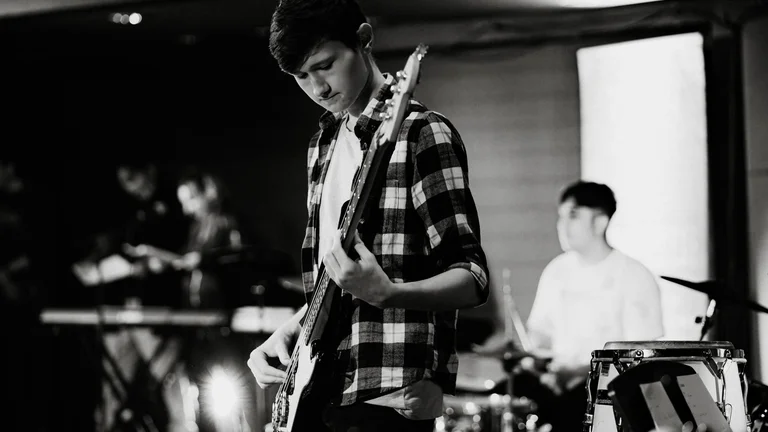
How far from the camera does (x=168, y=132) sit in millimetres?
5668

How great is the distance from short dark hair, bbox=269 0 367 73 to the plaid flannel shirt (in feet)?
0.51

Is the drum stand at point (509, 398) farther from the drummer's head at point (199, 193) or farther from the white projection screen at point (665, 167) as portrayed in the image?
the drummer's head at point (199, 193)

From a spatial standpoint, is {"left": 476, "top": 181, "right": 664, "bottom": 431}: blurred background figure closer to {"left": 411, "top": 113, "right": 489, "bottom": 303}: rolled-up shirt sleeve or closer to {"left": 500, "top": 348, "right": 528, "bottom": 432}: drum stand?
{"left": 500, "top": 348, "right": 528, "bottom": 432}: drum stand

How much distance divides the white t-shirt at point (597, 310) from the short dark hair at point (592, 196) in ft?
0.78

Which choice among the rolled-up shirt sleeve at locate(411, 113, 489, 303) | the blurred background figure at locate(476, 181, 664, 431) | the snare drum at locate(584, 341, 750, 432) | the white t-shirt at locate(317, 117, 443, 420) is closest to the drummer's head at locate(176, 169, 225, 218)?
the blurred background figure at locate(476, 181, 664, 431)

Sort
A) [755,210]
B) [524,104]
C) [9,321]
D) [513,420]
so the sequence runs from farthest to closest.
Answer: [9,321] → [524,104] → [755,210] → [513,420]

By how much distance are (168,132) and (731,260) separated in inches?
137

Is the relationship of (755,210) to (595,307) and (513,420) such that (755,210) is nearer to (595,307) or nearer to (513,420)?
(595,307)

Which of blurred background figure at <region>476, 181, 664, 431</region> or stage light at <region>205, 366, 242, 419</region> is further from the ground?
blurred background figure at <region>476, 181, 664, 431</region>

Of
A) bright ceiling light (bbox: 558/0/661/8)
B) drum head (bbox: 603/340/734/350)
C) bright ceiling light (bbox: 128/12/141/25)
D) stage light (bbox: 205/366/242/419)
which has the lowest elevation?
stage light (bbox: 205/366/242/419)

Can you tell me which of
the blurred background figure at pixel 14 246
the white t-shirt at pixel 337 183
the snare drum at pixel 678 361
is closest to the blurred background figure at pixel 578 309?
the snare drum at pixel 678 361

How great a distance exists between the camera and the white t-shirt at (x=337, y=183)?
5.12 feet

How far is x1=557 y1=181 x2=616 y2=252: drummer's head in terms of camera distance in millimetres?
4469

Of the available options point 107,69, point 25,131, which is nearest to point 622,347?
point 107,69
